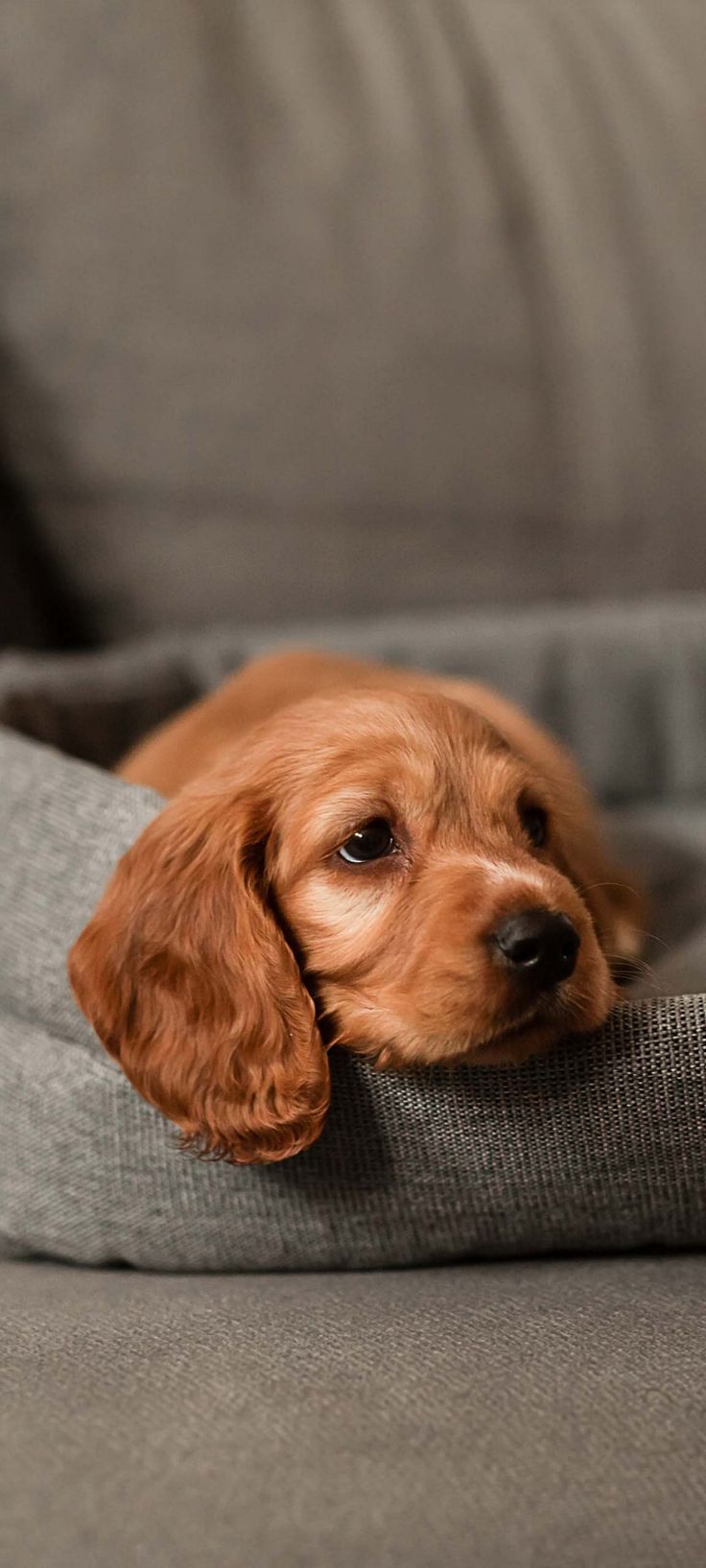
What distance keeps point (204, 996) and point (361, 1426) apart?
0.43 m

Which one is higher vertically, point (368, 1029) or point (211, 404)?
point (211, 404)

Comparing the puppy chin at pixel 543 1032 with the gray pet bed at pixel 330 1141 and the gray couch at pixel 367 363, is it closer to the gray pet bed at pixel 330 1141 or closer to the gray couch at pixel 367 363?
the gray pet bed at pixel 330 1141

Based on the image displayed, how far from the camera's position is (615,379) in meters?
2.69

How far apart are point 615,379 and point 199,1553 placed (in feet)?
7.79

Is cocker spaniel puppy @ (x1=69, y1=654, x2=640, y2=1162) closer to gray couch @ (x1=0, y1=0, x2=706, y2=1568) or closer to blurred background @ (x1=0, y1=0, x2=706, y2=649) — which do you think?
gray couch @ (x1=0, y1=0, x2=706, y2=1568)

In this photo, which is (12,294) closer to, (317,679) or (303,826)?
(317,679)

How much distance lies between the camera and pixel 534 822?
146cm

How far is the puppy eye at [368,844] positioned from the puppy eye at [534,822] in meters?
0.17

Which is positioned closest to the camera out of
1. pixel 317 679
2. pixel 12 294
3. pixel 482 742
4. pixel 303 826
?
pixel 303 826

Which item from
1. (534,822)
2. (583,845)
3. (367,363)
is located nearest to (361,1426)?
(534,822)

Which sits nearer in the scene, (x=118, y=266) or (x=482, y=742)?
(x=482, y=742)

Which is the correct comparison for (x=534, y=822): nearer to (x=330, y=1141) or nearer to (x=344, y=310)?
(x=330, y=1141)

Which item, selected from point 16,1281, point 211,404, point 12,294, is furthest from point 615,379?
point 16,1281

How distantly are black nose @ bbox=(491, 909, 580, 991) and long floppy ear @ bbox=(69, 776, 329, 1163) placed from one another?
0.64 ft
